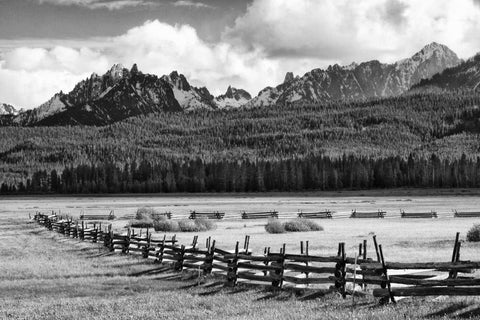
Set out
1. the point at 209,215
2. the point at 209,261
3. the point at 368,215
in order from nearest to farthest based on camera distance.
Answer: the point at 209,261 < the point at 368,215 < the point at 209,215

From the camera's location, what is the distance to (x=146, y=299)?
2327 cm

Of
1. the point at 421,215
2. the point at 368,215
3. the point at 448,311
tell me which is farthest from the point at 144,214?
the point at 448,311

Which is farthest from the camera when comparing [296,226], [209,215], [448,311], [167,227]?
[209,215]

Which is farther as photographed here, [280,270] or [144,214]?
[144,214]

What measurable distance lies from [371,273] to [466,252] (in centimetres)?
1488

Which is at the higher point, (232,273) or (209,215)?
(209,215)

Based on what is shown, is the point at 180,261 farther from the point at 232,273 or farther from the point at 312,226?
the point at 312,226

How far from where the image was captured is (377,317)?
18.0 meters

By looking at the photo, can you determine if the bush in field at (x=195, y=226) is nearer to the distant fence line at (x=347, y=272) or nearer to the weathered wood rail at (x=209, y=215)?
the weathered wood rail at (x=209, y=215)

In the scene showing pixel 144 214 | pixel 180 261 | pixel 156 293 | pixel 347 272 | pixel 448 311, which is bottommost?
pixel 156 293

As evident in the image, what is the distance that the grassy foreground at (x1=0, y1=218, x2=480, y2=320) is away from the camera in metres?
19.3

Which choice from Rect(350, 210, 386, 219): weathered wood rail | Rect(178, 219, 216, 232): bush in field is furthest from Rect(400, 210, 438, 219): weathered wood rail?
Rect(178, 219, 216, 232): bush in field

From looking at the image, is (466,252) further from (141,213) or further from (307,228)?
(141,213)

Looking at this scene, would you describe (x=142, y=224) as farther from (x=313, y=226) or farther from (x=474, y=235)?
(x=474, y=235)
